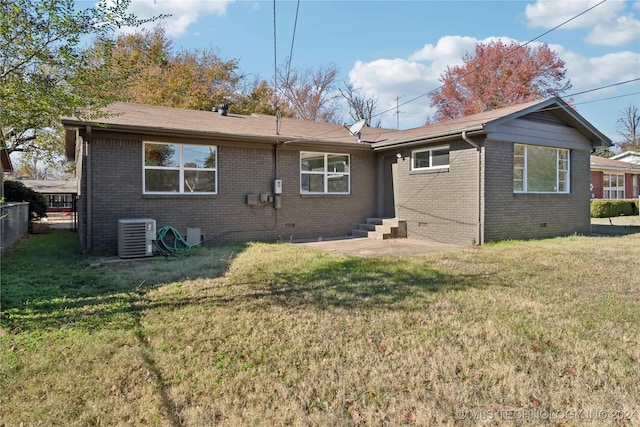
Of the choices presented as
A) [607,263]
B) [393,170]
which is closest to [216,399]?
[607,263]

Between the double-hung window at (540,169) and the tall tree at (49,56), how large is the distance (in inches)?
380

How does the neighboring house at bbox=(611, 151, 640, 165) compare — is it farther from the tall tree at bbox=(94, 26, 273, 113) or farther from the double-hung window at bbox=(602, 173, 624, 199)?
the tall tree at bbox=(94, 26, 273, 113)

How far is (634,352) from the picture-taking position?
343cm


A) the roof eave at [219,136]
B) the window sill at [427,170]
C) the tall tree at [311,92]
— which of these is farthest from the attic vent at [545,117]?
the tall tree at [311,92]

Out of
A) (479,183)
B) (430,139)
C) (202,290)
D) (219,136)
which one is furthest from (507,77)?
(202,290)

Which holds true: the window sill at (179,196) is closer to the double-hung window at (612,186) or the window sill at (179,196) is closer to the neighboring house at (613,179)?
the neighboring house at (613,179)

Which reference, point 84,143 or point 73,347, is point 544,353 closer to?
point 73,347

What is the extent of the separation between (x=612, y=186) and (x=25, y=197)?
31.3 metres

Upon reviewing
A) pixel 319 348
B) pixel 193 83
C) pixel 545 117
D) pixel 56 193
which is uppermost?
pixel 193 83

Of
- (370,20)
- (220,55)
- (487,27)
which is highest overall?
(220,55)

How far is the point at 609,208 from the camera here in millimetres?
20031

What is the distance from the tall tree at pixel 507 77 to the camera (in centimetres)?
2858

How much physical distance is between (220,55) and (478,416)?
28164 mm

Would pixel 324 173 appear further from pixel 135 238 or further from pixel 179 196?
pixel 135 238
